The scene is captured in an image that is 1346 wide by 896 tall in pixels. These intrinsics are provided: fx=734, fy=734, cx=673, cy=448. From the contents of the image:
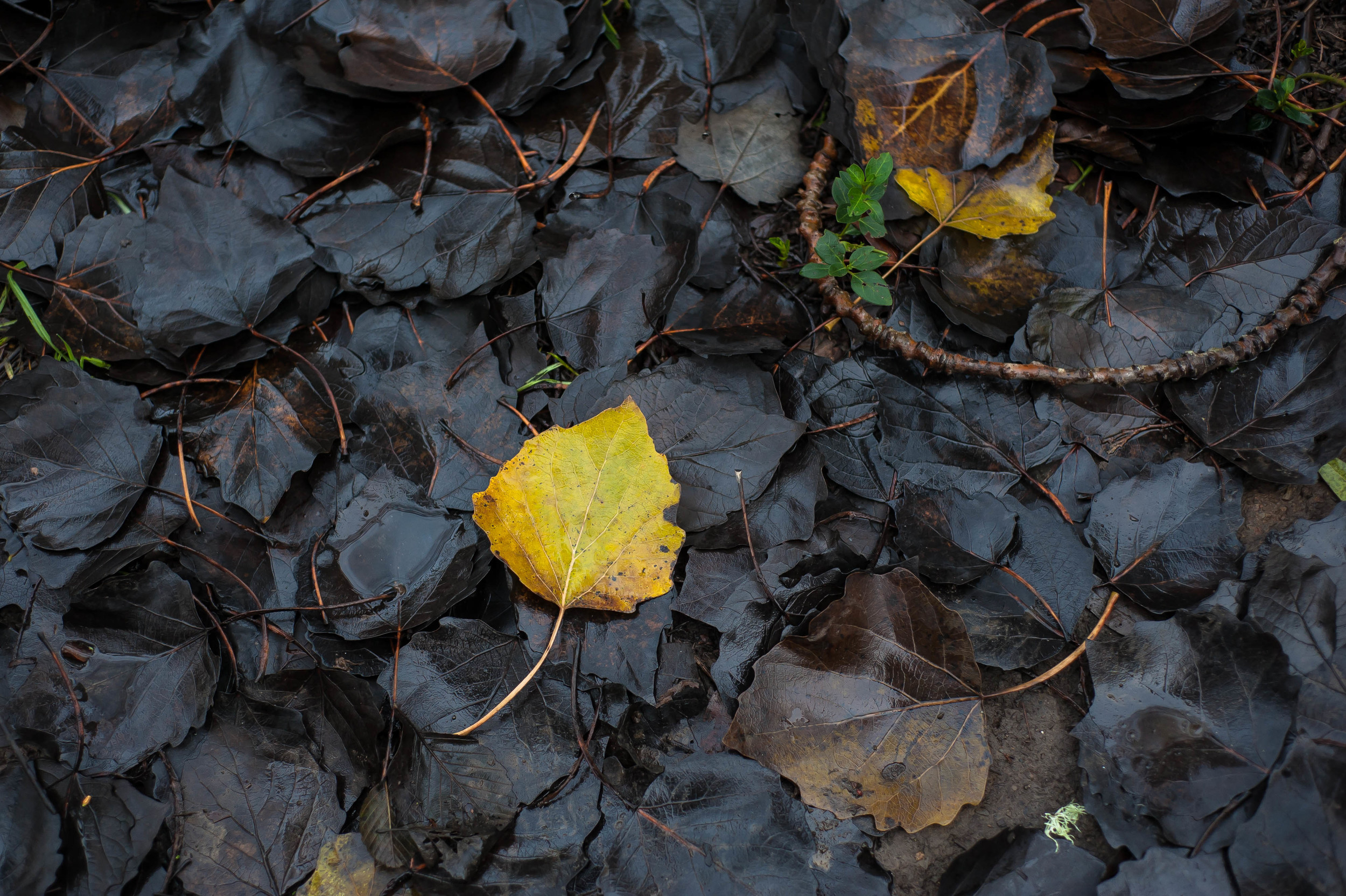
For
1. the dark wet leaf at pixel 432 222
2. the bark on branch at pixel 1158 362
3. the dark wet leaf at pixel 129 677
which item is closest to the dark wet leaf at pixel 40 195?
the dark wet leaf at pixel 432 222

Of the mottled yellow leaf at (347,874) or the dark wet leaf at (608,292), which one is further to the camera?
the dark wet leaf at (608,292)

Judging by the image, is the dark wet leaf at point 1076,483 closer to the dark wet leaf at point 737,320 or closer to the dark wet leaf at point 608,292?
the dark wet leaf at point 737,320

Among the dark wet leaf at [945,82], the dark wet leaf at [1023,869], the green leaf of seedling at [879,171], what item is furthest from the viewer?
the dark wet leaf at [945,82]

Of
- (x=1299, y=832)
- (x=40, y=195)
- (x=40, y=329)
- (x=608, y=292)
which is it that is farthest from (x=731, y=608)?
(x=40, y=195)

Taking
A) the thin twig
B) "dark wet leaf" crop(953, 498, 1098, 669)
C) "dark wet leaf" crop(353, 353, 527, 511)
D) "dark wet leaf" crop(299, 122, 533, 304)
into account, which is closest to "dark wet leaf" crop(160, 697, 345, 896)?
"dark wet leaf" crop(353, 353, 527, 511)

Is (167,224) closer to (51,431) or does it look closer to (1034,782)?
(51,431)

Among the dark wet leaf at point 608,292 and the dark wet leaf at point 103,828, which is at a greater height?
the dark wet leaf at point 608,292

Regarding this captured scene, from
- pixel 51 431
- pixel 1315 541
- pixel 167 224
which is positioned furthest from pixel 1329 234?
pixel 51 431

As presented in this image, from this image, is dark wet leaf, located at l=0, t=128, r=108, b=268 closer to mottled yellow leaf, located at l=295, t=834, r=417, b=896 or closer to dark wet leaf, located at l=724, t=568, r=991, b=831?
mottled yellow leaf, located at l=295, t=834, r=417, b=896
